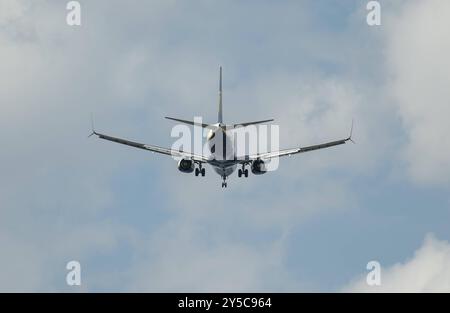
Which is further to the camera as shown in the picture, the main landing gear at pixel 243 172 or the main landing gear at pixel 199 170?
the main landing gear at pixel 243 172

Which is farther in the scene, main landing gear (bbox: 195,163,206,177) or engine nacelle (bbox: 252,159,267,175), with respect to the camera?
engine nacelle (bbox: 252,159,267,175)

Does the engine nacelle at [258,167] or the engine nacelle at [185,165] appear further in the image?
the engine nacelle at [258,167]

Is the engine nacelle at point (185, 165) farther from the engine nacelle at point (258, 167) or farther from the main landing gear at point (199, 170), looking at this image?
the engine nacelle at point (258, 167)

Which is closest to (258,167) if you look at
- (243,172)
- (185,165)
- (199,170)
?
(243,172)

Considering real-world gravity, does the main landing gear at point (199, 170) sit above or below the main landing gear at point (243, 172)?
below

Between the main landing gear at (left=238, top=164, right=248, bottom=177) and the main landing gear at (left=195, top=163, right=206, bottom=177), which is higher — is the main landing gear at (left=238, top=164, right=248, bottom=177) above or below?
above

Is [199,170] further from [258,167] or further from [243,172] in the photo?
[258,167]

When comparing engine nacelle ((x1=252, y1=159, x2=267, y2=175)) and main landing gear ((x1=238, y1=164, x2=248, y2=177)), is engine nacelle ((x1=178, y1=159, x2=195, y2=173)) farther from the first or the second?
engine nacelle ((x1=252, y1=159, x2=267, y2=175))

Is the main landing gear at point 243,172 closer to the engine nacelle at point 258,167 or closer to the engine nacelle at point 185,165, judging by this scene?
the engine nacelle at point 258,167
